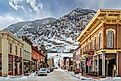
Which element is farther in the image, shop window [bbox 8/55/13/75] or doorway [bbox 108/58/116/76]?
shop window [bbox 8/55/13/75]

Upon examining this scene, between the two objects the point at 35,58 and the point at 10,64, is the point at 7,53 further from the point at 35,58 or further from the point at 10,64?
the point at 35,58

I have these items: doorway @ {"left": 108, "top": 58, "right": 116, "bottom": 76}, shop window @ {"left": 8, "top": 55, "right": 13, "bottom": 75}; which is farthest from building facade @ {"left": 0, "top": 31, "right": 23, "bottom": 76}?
doorway @ {"left": 108, "top": 58, "right": 116, "bottom": 76}

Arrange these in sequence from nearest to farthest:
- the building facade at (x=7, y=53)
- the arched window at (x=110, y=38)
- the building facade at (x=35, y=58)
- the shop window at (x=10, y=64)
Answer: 1. the arched window at (x=110, y=38)
2. the building facade at (x=7, y=53)
3. the shop window at (x=10, y=64)
4. the building facade at (x=35, y=58)

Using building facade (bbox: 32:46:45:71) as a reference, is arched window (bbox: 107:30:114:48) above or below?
above

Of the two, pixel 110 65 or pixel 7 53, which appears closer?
pixel 110 65

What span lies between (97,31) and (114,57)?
588 centimetres

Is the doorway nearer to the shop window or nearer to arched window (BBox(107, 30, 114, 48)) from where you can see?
arched window (BBox(107, 30, 114, 48))

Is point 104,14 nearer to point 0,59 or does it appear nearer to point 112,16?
point 112,16

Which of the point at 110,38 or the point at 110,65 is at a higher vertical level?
the point at 110,38

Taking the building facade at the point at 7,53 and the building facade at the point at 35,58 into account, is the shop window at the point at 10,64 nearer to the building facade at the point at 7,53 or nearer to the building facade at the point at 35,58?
the building facade at the point at 7,53

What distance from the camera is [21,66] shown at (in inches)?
2687

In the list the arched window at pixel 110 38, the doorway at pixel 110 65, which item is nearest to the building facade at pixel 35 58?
the doorway at pixel 110 65

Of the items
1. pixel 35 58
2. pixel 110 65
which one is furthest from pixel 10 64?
pixel 35 58

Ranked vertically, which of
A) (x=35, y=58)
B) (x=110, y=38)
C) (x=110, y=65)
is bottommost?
(x=35, y=58)
